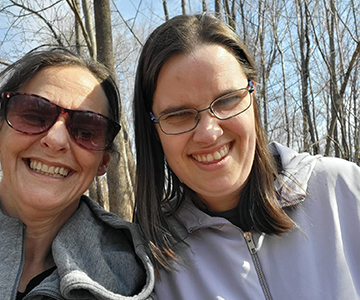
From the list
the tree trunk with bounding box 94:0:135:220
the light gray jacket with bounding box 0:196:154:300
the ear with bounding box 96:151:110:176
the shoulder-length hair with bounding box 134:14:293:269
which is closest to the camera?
the light gray jacket with bounding box 0:196:154:300

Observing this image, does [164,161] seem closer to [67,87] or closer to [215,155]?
[215,155]

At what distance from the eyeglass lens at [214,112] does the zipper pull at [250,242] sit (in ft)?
1.96

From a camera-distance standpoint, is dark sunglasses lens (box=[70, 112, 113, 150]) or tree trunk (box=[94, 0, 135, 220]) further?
tree trunk (box=[94, 0, 135, 220])

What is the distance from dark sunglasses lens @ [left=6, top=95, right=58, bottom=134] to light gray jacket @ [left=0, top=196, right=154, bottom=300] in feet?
1.58

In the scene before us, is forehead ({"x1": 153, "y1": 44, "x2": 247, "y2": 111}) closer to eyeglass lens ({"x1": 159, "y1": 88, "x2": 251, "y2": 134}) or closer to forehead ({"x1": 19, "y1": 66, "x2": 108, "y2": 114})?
eyeglass lens ({"x1": 159, "y1": 88, "x2": 251, "y2": 134})

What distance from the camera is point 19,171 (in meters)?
1.55

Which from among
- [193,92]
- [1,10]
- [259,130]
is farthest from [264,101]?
[1,10]

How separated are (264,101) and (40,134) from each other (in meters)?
5.36

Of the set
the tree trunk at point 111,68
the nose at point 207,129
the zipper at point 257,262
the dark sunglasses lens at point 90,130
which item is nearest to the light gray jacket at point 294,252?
the zipper at point 257,262

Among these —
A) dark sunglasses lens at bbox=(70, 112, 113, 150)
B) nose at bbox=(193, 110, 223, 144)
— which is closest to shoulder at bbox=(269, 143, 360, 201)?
nose at bbox=(193, 110, 223, 144)

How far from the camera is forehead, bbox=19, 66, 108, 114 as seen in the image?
163 cm

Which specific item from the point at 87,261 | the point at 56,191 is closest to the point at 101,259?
the point at 87,261

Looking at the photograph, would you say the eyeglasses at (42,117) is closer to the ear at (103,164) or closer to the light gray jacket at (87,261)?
the ear at (103,164)

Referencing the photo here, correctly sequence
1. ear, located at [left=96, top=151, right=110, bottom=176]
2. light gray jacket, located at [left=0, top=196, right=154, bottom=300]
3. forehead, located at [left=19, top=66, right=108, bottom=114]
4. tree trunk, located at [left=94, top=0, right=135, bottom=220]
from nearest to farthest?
light gray jacket, located at [left=0, top=196, right=154, bottom=300], forehead, located at [left=19, top=66, right=108, bottom=114], ear, located at [left=96, top=151, right=110, bottom=176], tree trunk, located at [left=94, top=0, right=135, bottom=220]
